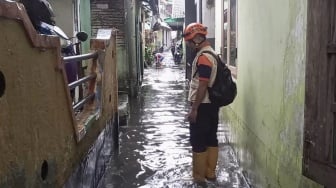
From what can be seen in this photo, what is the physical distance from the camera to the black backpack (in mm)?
5031

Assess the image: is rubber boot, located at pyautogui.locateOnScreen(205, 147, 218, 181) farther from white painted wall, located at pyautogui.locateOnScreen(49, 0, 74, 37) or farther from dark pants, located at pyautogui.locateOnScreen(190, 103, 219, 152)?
white painted wall, located at pyautogui.locateOnScreen(49, 0, 74, 37)

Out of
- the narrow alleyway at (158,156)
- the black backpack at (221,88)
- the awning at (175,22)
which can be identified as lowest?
the narrow alleyway at (158,156)

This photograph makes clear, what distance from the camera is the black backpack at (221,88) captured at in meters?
5.03

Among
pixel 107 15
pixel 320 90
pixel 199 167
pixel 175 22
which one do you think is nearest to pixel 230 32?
pixel 199 167

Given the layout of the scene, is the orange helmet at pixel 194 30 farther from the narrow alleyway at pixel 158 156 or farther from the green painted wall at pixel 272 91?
the narrow alleyway at pixel 158 156

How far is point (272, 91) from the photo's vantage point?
4.18 m

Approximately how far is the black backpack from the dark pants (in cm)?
14

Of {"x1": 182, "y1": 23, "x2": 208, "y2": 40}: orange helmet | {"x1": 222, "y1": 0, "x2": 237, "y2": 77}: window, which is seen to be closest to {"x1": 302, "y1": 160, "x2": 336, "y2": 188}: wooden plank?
{"x1": 182, "y1": 23, "x2": 208, "y2": 40}: orange helmet

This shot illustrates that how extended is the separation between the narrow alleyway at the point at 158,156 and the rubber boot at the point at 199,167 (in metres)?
0.11

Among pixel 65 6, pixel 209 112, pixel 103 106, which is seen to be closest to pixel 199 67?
pixel 209 112

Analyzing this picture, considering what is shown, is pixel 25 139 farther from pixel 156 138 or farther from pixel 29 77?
pixel 156 138

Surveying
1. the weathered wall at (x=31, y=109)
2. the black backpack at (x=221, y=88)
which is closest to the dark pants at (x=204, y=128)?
the black backpack at (x=221, y=88)

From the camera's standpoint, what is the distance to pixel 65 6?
829cm

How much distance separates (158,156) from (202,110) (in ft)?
5.63
